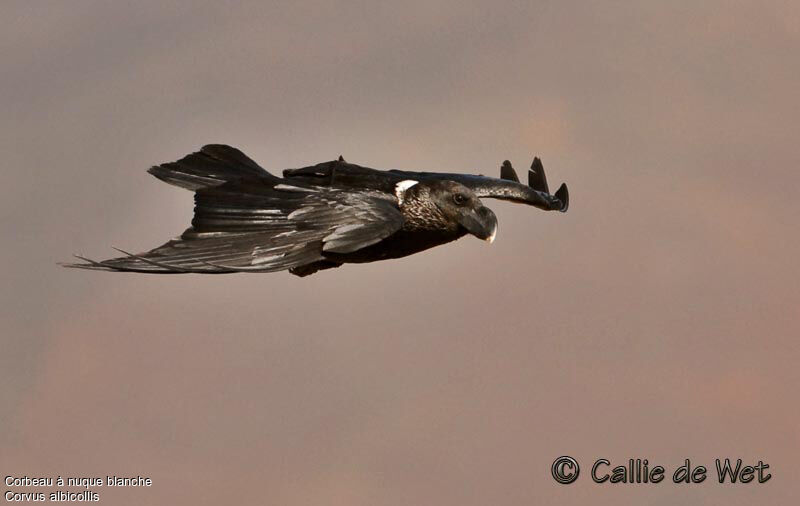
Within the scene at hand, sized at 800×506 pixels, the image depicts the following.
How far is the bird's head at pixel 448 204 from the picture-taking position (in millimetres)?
17766

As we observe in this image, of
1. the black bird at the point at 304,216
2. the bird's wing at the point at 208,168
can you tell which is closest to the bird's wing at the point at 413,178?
the black bird at the point at 304,216

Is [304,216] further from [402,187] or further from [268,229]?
[402,187]

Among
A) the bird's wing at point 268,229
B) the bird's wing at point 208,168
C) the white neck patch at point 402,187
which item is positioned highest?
the bird's wing at point 208,168

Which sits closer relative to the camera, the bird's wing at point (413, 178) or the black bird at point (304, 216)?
the black bird at point (304, 216)

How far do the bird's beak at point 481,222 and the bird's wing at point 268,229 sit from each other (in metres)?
1.42

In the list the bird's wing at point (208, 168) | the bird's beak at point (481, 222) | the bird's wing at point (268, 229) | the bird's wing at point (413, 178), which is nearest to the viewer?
the bird's wing at point (268, 229)

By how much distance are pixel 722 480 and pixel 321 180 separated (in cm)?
890

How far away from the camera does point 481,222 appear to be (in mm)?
17703

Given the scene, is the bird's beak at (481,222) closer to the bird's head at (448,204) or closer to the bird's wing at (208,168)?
the bird's head at (448,204)

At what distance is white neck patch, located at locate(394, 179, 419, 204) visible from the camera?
1777 cm

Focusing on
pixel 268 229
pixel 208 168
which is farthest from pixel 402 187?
pixel 268 229

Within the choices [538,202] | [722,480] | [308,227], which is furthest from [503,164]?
[308,227]

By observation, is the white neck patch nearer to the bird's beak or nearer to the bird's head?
the bird's head

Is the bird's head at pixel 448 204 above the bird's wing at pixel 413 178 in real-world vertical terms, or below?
below
